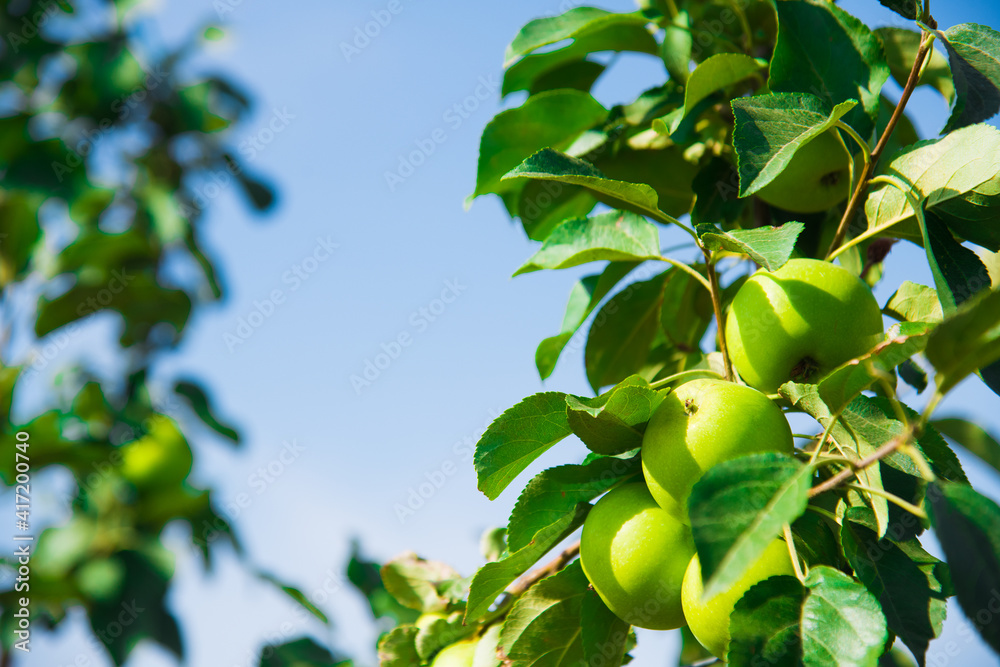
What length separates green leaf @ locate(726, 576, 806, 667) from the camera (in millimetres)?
486

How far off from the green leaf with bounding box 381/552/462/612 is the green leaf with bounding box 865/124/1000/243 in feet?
2.73

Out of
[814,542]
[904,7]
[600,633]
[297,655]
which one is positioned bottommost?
[297,655]

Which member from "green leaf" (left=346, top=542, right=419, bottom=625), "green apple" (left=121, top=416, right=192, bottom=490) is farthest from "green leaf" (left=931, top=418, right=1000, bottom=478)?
"green apple" (left=121, top=416, right=192, bottom=490)

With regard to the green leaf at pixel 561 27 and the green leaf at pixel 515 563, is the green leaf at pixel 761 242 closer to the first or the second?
the green leaf at pixel 515 563

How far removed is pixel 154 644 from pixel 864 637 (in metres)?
2.60

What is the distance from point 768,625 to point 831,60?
0.66m

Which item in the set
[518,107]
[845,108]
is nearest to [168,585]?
[518,107]

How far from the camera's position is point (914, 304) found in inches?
31.1

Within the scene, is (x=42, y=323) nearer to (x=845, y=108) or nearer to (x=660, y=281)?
(x=660, y=281)

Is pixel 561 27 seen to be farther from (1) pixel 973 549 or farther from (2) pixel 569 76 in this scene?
(1) pixel 973 549

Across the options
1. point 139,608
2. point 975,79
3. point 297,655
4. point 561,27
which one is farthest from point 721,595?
point 139,608

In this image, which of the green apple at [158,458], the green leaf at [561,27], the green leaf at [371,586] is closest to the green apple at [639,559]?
the green leaf at [561,27]

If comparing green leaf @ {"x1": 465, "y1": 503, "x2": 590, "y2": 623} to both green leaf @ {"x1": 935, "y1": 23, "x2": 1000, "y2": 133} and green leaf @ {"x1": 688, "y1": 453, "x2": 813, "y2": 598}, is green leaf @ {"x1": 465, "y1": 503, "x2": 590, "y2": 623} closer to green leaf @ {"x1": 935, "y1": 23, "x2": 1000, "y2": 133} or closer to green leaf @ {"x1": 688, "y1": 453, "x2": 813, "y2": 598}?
green leaf @ {"x1": 688, "y1": 453, "x2": 813, "y2": 598}

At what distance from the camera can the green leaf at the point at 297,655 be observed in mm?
1397
